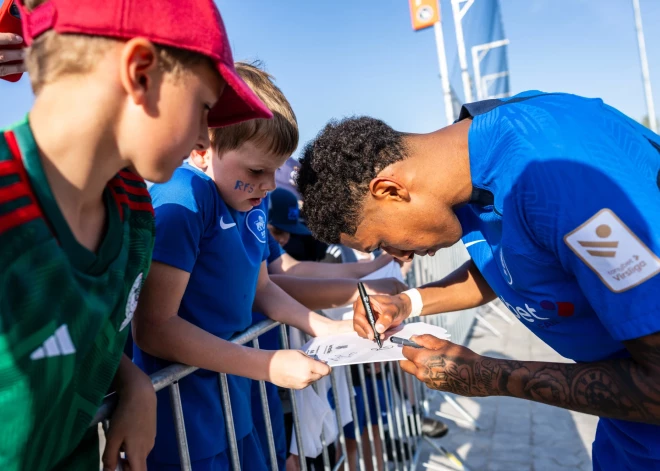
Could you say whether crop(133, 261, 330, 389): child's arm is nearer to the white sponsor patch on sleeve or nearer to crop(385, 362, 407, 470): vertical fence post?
the white sponsor patch on sleeve

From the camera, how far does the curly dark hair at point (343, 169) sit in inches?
73.6

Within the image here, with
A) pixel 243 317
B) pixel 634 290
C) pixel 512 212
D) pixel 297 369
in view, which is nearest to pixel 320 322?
pixel 243 317

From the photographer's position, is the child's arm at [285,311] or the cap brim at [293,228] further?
the cap brim at [293,228]

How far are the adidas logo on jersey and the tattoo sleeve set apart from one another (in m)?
1.26

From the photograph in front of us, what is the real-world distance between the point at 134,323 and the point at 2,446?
738 millimetres

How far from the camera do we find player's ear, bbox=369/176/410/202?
1.82m

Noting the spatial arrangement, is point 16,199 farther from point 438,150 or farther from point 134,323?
point 438,150

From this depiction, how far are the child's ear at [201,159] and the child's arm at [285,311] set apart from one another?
23.1 inches

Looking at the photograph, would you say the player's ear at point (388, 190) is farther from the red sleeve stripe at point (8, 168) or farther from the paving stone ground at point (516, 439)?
the paving stone ground at point (516, 439)

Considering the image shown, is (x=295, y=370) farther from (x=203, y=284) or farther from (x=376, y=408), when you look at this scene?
(x=376, y=408)

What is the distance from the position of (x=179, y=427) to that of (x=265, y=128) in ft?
3.54

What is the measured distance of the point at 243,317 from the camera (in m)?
1.85

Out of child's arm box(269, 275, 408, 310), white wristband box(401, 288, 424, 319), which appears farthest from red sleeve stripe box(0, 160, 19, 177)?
white wristband box(401, 288, 424, 319)

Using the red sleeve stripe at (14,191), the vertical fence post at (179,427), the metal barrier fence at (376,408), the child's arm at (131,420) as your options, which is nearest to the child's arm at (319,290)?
the metal barrier fence at (376,408)
